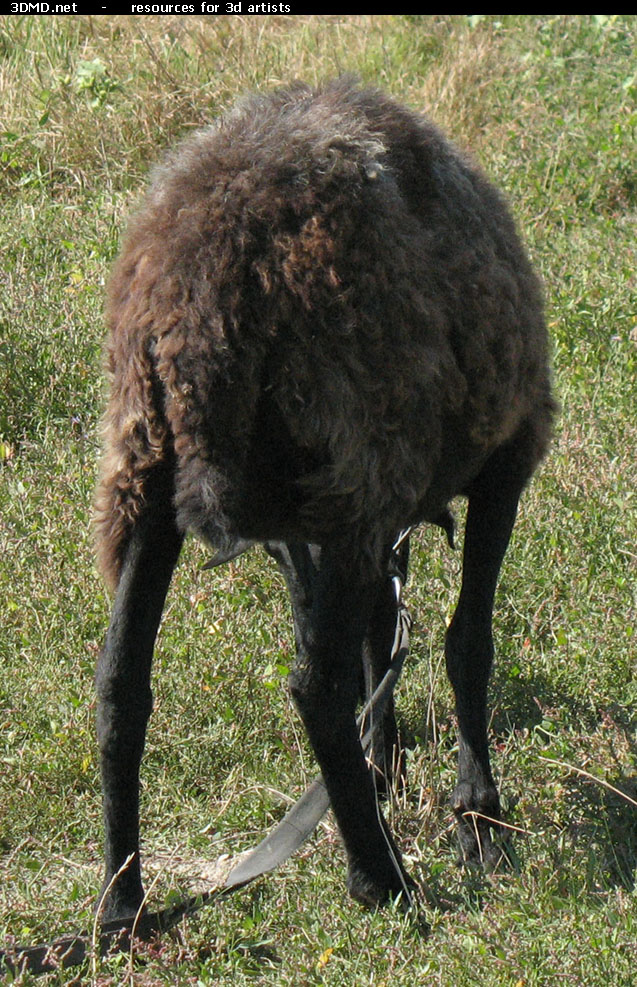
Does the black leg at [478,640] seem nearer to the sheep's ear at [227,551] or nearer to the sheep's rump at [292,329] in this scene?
the sheep's rump at [292,329]

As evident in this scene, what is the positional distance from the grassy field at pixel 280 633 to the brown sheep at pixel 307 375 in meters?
0.35

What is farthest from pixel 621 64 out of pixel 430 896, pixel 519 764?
pixel 430 896

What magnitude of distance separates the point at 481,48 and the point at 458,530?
4.86m

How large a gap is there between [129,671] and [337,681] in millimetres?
547

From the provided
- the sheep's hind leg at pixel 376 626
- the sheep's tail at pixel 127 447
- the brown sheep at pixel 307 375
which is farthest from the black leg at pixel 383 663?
the sheep's tail at pixel 127 447

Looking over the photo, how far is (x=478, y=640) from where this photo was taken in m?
3.81

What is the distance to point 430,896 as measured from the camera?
11.0 feet

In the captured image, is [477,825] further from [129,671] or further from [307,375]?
[307,375]

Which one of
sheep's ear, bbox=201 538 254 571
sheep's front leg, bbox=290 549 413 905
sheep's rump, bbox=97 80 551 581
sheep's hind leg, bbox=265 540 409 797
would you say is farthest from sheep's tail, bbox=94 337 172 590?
sheep's hind leg, bbox=265 540 409 797

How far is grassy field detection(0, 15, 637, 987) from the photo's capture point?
3.22 m

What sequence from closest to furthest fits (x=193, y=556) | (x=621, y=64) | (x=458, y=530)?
(x=193, y=556)
(x=458, y=530)
(x=621, y=64)

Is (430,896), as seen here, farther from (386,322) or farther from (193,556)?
(193,556)

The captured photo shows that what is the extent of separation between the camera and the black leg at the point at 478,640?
373 cm

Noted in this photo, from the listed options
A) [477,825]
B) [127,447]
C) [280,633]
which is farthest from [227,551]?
[280,633]
